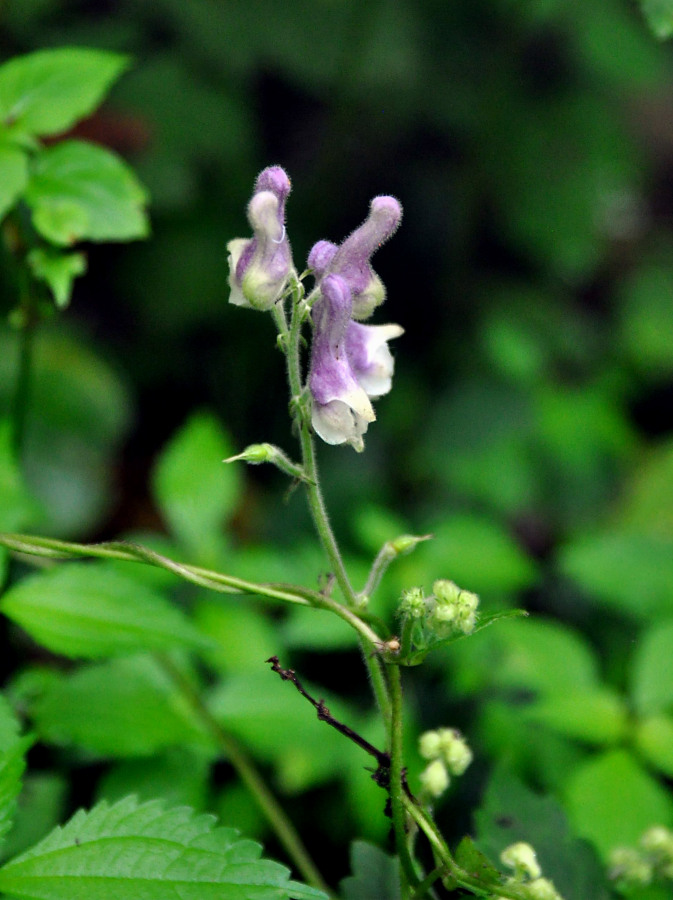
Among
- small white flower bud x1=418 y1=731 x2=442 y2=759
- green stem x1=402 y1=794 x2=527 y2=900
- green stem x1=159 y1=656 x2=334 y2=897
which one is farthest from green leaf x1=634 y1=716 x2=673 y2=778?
green stem x1=402 y1=794 x2=527 y2=900

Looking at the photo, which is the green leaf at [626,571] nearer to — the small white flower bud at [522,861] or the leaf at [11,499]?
the small white flower bud at [522,861]

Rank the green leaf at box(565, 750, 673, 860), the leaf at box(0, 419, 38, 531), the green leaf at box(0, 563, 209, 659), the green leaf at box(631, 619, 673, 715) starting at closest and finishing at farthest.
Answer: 1. the green leaf at box(0, 563, 209, 659)
2. the leaf at box(0, 419, 38, 531)
3. the green leaf at box(565, 750, 673, 860)
4. the green leaf at box(631, 619, 673, 715)

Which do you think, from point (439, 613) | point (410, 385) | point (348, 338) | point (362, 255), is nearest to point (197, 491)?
point (348, 338)

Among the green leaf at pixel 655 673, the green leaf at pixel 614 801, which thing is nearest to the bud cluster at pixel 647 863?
the green leaf at pixel 614 801

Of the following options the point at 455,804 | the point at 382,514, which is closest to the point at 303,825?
Answer: the point at 455,804

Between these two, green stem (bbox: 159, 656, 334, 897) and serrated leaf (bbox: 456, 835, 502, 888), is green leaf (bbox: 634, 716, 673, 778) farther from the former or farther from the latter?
serrated leaf (bbox: 456, 835, 502, 888)

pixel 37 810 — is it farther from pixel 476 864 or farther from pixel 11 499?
pixel 476 864

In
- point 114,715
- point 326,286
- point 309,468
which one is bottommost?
point 114,715
